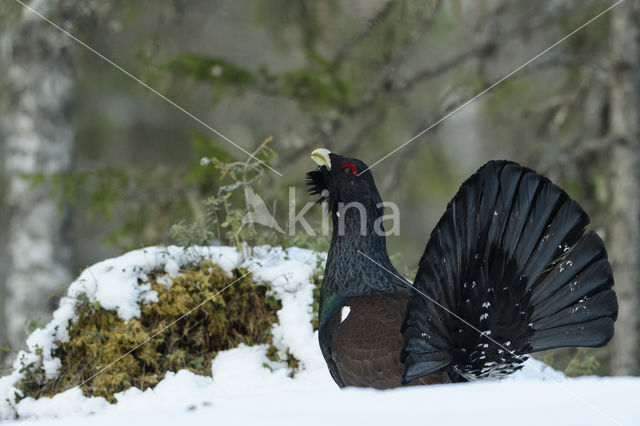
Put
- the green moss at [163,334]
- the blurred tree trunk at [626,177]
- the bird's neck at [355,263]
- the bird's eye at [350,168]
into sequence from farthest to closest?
the blurred tree trunk at [626,177] → the green moss at [163,334] → the bird's eye at [350,168] → the bird's neck at [355,263]

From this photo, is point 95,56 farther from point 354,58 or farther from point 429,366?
point 429,366

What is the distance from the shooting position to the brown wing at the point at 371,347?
9.62ft

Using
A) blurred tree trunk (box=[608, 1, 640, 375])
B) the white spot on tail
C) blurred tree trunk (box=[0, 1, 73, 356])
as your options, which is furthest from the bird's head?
blurred tree trunk (box=[0, 1, 73, 356])

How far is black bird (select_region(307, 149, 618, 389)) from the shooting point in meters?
2.63

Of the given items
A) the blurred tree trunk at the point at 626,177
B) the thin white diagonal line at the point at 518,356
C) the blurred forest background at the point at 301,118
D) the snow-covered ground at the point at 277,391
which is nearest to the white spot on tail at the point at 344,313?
the thin white diagonal line at the point at 518,356

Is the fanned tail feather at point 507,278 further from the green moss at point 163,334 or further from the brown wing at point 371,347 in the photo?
the green moss at point 163,334

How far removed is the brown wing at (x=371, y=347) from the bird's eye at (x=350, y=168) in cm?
74

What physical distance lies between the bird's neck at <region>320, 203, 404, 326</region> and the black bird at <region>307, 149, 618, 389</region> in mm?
187

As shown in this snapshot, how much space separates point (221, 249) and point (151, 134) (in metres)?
8.98

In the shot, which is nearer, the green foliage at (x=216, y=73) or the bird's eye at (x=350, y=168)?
the bird's eye at (x=350, y=168)

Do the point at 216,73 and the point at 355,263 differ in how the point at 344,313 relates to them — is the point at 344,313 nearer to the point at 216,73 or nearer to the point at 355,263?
the point at 355,263

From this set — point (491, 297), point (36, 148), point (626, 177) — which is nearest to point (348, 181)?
point (491, 297)

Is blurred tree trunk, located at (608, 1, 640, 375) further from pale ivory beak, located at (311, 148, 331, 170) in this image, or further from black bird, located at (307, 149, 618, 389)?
pale ivory beak, located at (311, 148, 331, 170)

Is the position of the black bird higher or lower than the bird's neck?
lower
